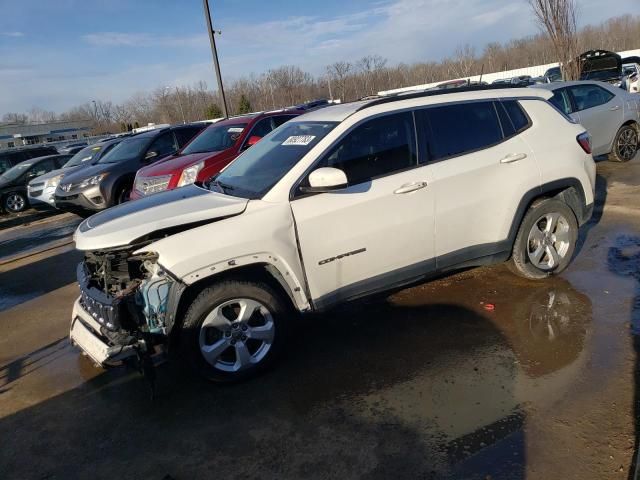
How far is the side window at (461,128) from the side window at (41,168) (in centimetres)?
1532

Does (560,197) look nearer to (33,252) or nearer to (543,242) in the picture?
(543,242)

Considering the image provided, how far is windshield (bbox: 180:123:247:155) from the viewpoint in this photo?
8.77 meters

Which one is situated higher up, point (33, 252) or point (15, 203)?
point (15, 203)

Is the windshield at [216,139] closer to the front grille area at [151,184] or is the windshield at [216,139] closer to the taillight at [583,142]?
the front grille area at [151,184]

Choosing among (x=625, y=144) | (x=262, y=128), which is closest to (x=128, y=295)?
(x=262, y=128)

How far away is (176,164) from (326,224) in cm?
518

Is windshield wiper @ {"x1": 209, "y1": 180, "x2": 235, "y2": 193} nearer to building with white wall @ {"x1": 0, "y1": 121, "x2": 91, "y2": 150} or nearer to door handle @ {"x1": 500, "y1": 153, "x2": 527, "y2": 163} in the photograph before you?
door handle @ {"x1": 500, "y1": 153, "x2": 527, "y2": 163}

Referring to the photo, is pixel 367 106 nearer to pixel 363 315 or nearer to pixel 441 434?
pixel 363 315

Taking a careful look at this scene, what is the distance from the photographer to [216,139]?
9.02m

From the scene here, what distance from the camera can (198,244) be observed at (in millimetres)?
3508

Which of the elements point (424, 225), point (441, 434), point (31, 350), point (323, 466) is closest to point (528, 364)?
point (441, 434)

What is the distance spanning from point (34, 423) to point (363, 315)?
2.81 meters

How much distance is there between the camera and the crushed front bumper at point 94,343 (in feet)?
11.2

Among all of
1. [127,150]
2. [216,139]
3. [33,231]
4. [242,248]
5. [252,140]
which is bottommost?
[33,231]
